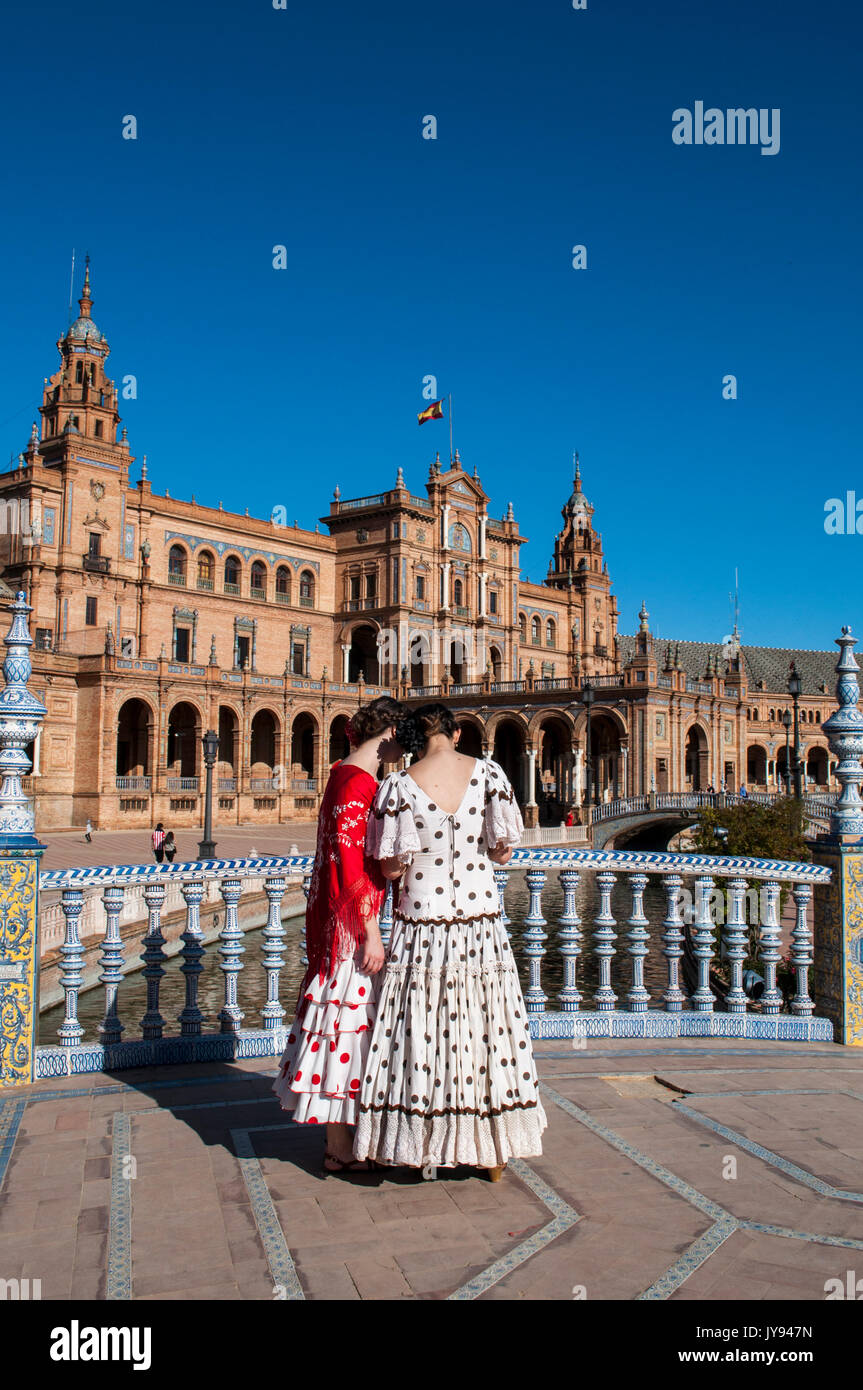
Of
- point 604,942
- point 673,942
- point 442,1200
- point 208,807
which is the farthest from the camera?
point 208,807

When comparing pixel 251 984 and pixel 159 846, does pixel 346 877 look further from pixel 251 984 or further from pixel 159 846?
pixel 159 846

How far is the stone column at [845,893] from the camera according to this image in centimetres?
652

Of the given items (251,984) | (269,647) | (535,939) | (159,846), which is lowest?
(251,984)

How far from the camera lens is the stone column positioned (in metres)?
6.52

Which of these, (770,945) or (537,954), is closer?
(537,954)

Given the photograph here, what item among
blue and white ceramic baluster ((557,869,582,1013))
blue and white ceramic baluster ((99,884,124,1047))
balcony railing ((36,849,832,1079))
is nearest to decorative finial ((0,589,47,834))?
balcony railing ((36,849,832,1079))

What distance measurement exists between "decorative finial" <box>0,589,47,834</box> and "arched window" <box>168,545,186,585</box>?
4077cm

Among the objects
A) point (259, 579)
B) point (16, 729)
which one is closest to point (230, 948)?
point (16, 729)

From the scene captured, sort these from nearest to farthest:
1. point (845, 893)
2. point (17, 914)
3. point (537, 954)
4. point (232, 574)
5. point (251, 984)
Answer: point (17, 914), point (537, 954), point (845, 893), point (251, 984), point (232, 574)

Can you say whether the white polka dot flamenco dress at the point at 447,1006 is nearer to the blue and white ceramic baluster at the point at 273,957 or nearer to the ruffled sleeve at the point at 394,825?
the ruffled sleeve at the point at 394,825

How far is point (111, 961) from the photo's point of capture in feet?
19.2

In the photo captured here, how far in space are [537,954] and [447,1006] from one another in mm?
2283

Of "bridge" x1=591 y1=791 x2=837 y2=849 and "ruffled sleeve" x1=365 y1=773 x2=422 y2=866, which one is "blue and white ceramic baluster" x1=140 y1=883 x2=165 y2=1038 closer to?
"ruffled sleeve" x1=365 y1=773 x2=422 y2=866
